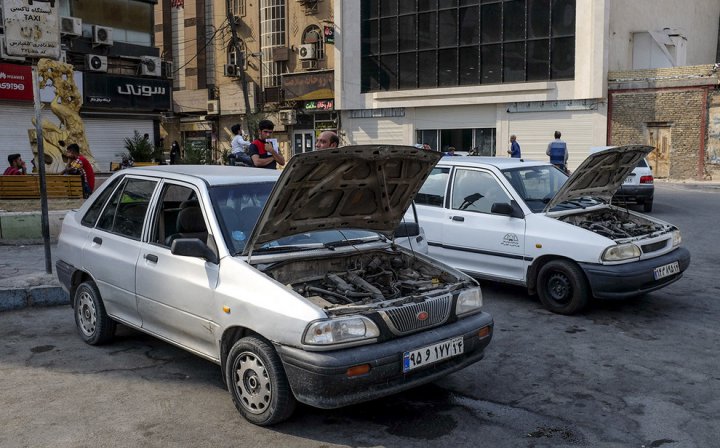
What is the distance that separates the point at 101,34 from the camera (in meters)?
27.6

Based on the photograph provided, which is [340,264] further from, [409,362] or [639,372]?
[639,372]

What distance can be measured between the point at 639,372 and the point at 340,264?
98.7 inches

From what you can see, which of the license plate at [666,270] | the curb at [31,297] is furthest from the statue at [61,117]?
the license plate at [666,270]

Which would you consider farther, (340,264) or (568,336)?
(568,336)

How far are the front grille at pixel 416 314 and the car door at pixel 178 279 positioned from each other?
1182 mm

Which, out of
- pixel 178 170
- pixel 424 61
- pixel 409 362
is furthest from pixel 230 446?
pixel 424 61

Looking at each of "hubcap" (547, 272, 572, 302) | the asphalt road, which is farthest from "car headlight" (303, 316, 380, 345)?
"hubcap" (547, 272, 572, 302)

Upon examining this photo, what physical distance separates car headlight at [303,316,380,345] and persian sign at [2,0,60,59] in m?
5.70

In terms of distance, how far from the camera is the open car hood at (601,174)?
732 cm

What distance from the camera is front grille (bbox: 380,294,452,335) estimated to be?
4.11 meters

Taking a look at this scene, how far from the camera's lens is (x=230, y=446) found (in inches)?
154

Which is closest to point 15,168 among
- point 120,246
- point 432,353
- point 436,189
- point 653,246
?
point 436,189

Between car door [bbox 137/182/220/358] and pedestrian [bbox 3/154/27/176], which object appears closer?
car door [bbox 137/182/220/358]

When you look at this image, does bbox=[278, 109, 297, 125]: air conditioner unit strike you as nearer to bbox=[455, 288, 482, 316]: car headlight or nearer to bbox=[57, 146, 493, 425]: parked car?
bbox=[57, 146, 493, 425]: parked car
